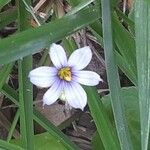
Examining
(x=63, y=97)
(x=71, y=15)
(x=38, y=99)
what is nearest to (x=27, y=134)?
(x=63, y=97)

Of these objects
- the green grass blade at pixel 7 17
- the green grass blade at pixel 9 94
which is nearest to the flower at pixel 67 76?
the green grass blade at pixel 9 94

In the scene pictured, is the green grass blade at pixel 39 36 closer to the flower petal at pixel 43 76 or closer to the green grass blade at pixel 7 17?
the flower petal at pixel 43 76

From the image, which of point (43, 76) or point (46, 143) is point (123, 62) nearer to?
point (43, 76)

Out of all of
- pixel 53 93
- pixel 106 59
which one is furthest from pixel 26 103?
pixel 106 59

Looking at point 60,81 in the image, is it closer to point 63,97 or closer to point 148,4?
point 63,97

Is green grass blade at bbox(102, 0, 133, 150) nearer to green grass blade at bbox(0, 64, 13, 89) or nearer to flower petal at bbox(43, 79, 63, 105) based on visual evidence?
flower petal at bbox(43, 79, 63, 105)
